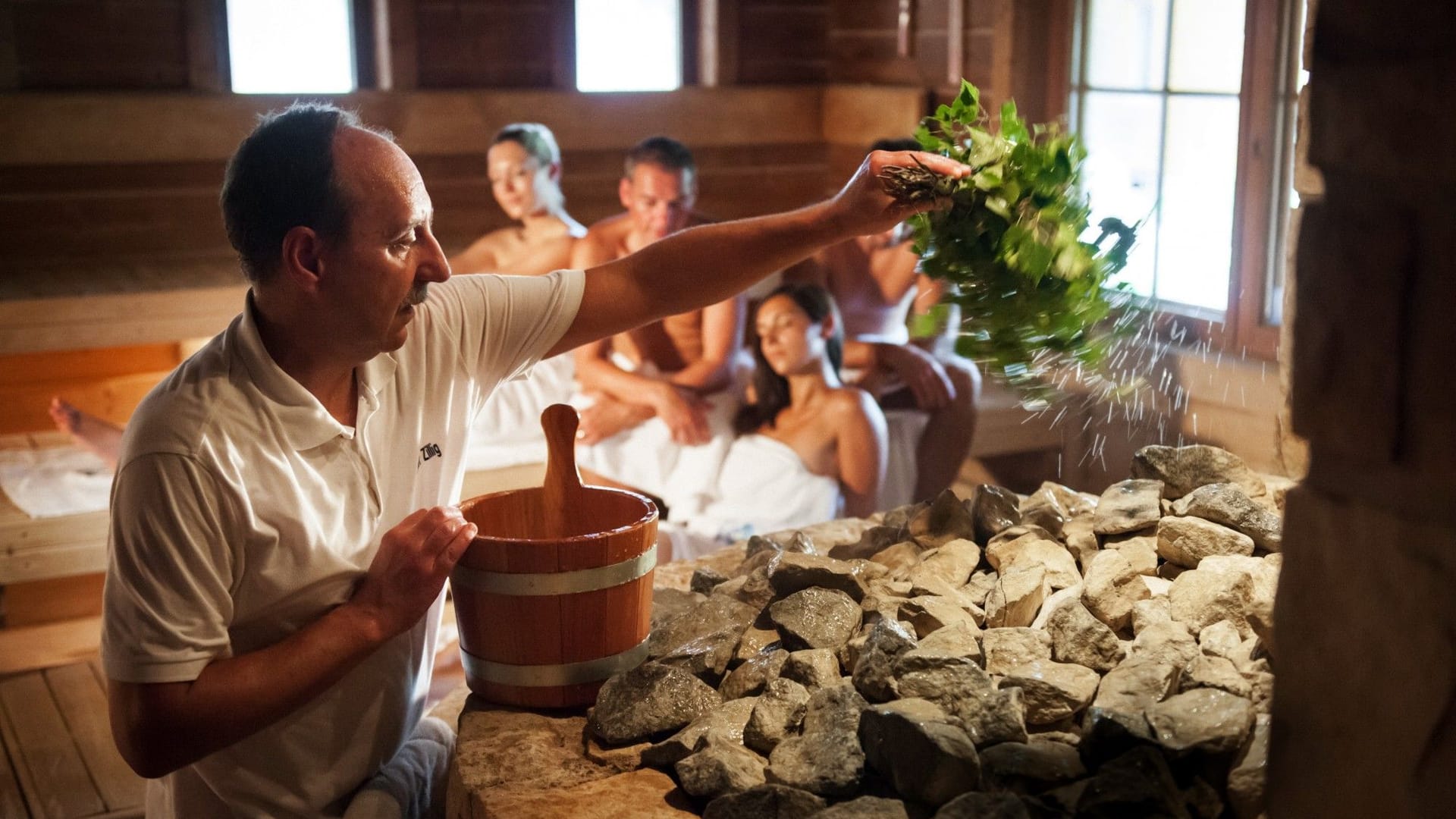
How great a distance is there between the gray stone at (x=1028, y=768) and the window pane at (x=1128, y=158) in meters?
3.16

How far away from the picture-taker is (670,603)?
7.38 ft

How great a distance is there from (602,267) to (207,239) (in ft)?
13.6

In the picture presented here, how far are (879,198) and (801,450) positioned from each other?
2120 mm

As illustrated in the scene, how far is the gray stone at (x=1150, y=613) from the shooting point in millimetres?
1883

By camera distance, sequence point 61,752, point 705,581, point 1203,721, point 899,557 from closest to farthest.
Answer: point 1203,721, point 899,557, point 705,581, point 61,752

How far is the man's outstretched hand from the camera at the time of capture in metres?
1.94

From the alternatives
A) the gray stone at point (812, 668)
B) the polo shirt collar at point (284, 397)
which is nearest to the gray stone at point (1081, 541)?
the gray stone at point (812, 668)

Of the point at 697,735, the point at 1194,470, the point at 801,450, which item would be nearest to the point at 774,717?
the point at 697,735

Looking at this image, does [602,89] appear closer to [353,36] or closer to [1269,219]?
[353,36]

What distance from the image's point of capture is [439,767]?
2.04 metres

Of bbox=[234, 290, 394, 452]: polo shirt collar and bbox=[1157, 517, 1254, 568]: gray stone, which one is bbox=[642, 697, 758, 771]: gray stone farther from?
bbox=[1157, 517, 1254, 568]: gray stone

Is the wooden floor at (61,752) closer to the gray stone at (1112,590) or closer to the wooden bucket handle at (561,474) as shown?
the wooden bucket handle at (561,474)

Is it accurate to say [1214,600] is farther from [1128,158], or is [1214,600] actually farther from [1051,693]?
[1128,158]

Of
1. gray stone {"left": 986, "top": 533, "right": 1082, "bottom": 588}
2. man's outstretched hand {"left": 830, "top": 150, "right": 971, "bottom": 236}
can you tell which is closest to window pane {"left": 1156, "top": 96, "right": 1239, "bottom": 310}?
gray stone {"left": 986, "top": 533, "right": 1082, "bottom": 588}
